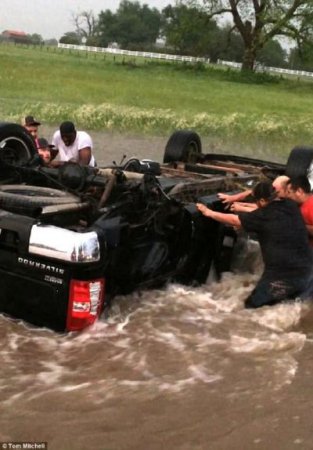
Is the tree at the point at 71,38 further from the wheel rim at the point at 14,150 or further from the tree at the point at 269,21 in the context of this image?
the wheel rim at the point at 14,150

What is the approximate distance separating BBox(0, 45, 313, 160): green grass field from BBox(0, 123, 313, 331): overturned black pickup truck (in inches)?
448

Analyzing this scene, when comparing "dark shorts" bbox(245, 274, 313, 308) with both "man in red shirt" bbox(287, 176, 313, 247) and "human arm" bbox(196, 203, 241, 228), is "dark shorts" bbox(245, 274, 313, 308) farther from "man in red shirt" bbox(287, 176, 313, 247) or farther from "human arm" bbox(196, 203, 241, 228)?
"man in red shirt" bbox(287, 176, 313, 247)

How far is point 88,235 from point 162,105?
2211cm

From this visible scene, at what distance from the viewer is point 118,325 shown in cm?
462

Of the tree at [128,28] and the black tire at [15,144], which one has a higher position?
the tree at [128,28]

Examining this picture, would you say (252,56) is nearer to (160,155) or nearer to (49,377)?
(160,155)

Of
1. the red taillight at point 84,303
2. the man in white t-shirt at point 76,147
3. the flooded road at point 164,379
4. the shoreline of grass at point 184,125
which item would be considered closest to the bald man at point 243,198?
the flooded road at point 164,379

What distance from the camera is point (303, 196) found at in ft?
19.2

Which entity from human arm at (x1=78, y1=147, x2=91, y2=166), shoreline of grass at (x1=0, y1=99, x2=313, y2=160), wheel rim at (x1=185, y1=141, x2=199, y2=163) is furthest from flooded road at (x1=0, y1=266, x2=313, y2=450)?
shoreline of grass at (x1=0, y1=99, x2=313, y2=160)

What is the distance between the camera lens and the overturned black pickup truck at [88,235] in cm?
399

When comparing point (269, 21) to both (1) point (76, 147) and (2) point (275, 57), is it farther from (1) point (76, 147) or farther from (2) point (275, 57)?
(2) point (275, 57)

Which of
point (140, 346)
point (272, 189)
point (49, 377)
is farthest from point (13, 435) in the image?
point (272, 189)

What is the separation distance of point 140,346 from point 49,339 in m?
0.61

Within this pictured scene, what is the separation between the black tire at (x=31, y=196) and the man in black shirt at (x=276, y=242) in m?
1.18
